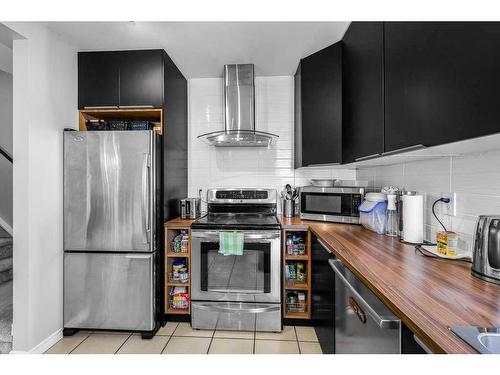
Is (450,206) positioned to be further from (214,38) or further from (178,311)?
(178,311)

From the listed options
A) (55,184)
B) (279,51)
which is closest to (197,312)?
(55,184)

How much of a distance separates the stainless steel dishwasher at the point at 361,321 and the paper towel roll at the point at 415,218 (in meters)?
0.51

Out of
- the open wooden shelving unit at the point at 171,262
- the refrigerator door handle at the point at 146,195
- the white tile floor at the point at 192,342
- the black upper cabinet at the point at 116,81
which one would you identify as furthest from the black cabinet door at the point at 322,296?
the black upper cabinet at the point at 116,81

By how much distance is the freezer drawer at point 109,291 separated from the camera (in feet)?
6.35

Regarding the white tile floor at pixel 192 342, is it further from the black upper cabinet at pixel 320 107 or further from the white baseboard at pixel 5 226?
the white baseboard at pixel 5 226

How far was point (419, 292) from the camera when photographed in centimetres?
82

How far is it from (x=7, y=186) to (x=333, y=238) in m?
3.81

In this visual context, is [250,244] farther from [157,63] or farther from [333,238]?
[157,63]

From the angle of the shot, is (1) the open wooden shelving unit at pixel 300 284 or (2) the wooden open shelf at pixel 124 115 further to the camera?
(2) the wooden open shelf at pixel 124 115

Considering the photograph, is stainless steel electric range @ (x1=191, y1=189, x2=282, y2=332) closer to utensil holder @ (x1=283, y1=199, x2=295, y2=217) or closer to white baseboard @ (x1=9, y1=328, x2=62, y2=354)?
utensil holder @ (x1=283, y1=199, x2=295, y2=217)

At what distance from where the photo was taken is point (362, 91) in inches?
63.1

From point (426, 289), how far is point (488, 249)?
0.30 metres

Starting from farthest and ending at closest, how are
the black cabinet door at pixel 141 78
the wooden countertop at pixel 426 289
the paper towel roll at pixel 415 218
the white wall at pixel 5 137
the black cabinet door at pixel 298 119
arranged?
the white wall at pixel 5 137 → the black cabinet door at pixel 298 119 → the black cabinet door at pixel 141 78 → the paper towel roll at pixel 415 218 → the wooden countertop at pixel 426 289
